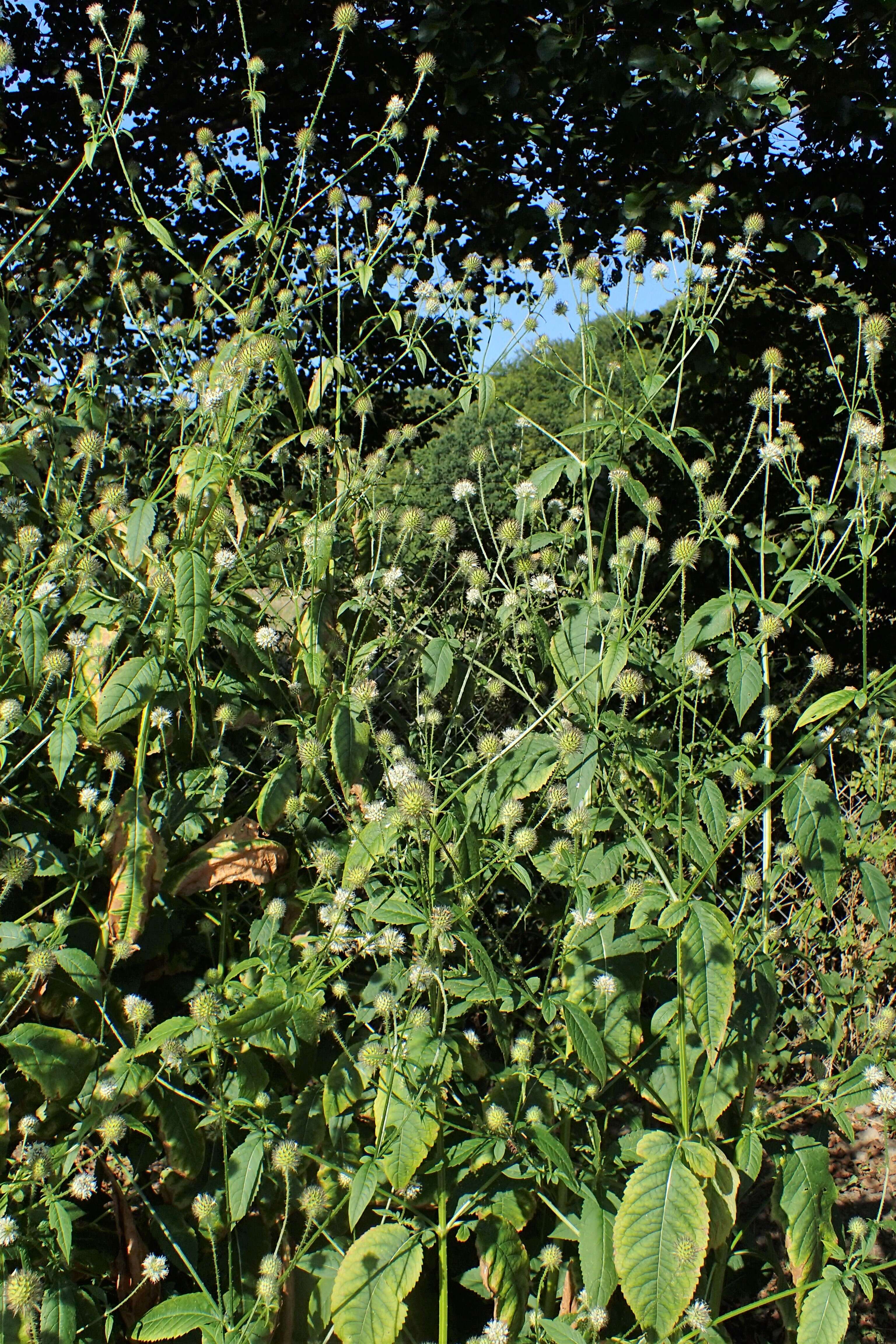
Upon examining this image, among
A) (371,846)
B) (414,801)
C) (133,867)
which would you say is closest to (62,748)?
(133,867)

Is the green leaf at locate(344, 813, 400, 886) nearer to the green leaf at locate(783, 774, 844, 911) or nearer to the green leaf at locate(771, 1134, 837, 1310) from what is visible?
the green leaf at locate(783, 774, 844, 911)

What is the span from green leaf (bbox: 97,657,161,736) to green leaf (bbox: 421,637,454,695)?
58 cm

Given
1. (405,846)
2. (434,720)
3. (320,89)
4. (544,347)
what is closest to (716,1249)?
(405,846)

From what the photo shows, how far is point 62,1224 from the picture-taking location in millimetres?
1590

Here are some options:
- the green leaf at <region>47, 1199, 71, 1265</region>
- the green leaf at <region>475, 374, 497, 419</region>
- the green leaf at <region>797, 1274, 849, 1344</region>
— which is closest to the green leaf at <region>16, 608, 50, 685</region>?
the green leaf at <region>47, 1199, 71, 1265</region>

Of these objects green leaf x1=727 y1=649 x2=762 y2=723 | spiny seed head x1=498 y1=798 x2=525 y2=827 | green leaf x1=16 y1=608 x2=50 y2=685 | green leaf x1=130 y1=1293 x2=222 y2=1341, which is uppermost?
green leaf x1=16 y1=608 x2=50 y2=685

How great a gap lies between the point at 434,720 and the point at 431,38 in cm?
297

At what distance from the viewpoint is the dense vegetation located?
5.52 ft

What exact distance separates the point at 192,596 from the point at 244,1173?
3.28 feet

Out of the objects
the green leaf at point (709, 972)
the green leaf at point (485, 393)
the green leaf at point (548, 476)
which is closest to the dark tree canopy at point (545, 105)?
the green leaf at point (485, 393)

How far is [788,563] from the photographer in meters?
2.71

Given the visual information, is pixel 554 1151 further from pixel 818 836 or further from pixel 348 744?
pixel 348 744

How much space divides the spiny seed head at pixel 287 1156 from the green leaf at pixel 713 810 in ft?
2.97

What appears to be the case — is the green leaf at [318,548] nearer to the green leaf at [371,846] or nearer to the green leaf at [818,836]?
the green leaf at [371,846]
